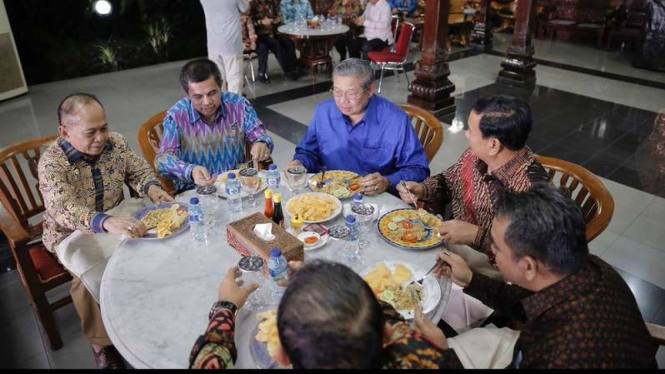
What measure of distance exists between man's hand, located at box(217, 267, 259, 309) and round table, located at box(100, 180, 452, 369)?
8 cm

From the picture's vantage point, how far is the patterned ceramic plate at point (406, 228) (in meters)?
1.80

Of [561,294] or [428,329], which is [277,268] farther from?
[561,294]

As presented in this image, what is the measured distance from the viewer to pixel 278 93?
253 inches

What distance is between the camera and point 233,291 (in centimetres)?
143

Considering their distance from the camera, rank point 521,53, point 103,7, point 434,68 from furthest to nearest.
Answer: point 103,7 → point 521,53 → point 434,68

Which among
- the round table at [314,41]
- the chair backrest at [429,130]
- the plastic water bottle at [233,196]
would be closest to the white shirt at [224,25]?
the round table at [314,41]

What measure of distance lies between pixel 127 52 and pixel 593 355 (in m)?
8.31

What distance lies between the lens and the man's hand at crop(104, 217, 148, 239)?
71.0 inches

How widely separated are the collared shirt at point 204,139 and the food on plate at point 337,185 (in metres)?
0.59

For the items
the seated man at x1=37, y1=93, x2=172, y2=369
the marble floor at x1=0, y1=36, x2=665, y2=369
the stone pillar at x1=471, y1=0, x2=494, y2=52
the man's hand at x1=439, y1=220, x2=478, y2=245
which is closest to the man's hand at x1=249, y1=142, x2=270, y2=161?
the seated man at x1=37, y1=93, x2=172, y2=369

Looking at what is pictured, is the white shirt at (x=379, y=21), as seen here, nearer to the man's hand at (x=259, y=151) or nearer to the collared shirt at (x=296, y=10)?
the collared shirt at (x=296, y=10)

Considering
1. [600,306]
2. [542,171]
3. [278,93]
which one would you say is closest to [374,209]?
[542,171]

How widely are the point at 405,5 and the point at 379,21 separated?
2023 mm

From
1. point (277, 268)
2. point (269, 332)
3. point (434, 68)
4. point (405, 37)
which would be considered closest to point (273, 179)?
point (277, 268)
